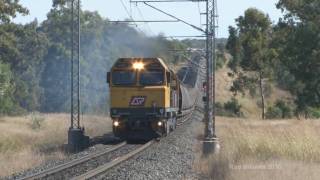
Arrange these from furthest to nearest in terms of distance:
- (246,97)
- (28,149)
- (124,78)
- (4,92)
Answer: (246,97), (4,92), (124,78), (28,149)

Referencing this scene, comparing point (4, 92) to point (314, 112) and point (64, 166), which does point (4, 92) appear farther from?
point (64, 166)

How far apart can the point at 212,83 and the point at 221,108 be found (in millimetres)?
59394

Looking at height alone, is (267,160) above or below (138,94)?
below

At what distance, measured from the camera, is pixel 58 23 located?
11188 cm

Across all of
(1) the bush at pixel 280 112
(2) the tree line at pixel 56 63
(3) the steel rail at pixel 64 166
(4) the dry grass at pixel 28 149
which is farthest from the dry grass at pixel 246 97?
(3) the steel rail at pixel 64 166

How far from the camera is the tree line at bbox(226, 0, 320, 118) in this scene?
67500 mm

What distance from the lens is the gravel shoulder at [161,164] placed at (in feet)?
64.2

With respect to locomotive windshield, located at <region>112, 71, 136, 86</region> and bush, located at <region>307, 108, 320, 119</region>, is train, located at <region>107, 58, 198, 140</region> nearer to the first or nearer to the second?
locomotive windshield, located at <region>112, 71, 136, 86</region>

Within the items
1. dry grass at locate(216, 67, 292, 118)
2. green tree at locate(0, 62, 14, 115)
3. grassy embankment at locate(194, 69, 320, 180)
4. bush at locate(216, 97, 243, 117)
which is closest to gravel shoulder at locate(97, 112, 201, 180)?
grassy embankment at locate(194, 69, 320, 180)

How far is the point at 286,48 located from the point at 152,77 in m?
38.2

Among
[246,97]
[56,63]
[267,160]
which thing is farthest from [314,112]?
[56,63]

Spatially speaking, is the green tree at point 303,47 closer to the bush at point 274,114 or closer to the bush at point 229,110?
the bush at point 274,114

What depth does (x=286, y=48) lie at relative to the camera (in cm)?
6812

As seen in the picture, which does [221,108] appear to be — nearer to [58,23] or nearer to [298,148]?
[58,23]
